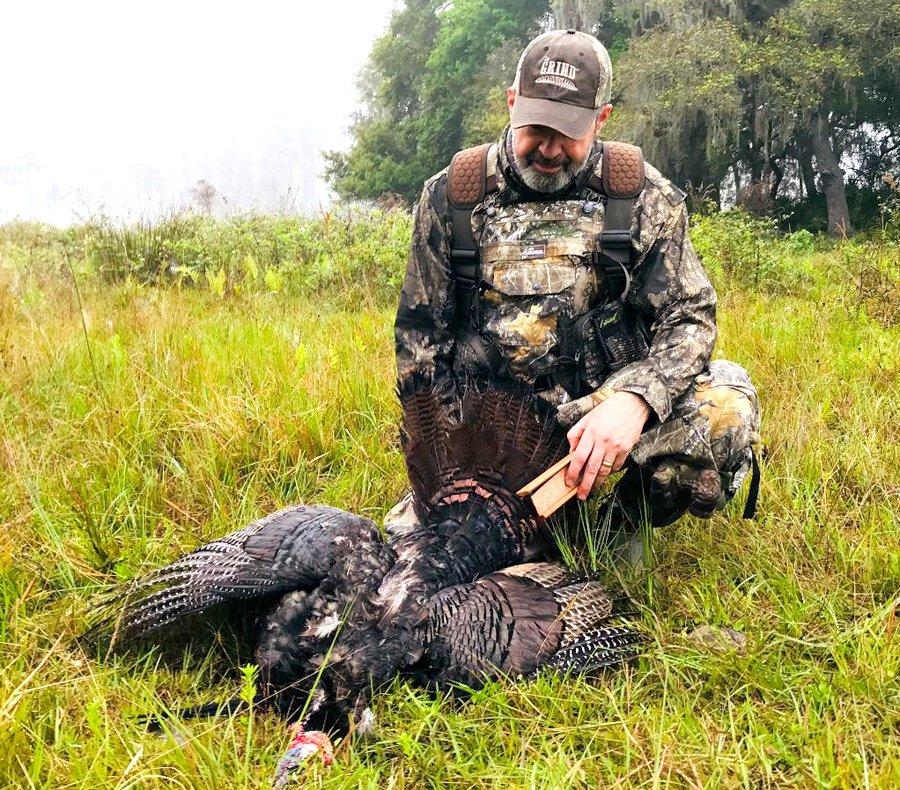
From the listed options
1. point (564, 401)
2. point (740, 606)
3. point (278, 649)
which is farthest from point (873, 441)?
point (278, 649)

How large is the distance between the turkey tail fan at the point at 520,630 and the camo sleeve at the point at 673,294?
0.83m

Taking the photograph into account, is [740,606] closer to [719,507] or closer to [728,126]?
[719,507]

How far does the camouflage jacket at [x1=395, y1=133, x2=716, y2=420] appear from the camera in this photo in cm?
307

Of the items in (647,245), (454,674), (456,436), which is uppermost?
(647,245)

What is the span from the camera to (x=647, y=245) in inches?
122

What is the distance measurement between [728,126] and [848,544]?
1944 centimetres

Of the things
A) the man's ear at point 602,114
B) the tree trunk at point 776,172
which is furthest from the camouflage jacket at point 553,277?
the tree trunk at point 776,172

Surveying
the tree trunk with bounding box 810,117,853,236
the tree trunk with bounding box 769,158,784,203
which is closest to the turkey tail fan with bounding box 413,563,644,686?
the tree trunk with bounding box 810,117,853,236

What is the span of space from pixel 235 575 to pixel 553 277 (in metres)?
1.61

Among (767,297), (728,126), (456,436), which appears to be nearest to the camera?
(456,436)

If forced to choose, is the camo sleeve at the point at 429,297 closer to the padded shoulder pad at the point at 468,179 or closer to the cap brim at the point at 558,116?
the padded shoulder pad at the point at 468,179

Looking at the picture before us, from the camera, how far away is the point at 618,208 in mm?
3086

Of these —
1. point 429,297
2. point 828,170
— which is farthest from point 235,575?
point 828,170

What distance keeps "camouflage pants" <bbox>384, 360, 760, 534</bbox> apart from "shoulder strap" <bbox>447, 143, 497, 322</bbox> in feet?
3.23
